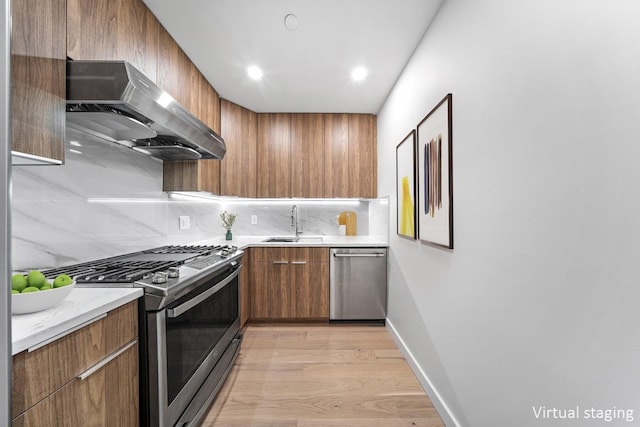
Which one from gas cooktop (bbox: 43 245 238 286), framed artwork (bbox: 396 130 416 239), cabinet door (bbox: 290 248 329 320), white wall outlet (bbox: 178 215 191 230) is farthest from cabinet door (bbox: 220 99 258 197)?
framed artwork (bbox: 396 130 416 239)

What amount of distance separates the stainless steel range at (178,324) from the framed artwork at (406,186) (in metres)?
1.38

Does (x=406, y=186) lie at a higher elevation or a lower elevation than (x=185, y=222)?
higher

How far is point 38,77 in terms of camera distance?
984 millimetres

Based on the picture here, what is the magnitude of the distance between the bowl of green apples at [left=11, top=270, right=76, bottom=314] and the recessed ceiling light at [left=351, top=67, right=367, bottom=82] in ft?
7.86

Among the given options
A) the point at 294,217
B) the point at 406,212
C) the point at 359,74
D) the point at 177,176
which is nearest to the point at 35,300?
the point at 177,176

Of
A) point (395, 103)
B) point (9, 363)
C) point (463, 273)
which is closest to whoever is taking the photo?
point (9, 363)

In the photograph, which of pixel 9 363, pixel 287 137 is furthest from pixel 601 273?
pixel 287 137

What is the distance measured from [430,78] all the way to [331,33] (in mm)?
725

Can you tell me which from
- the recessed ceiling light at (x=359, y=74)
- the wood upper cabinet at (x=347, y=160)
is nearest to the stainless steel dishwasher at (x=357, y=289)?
the wood upper cabinet at (x=347, y=160)

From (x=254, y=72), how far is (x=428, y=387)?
273 centimetres

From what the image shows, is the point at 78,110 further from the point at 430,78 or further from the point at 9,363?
the point at 430,78

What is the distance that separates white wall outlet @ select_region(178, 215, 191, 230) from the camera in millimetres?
2739

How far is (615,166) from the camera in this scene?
28.3 inches

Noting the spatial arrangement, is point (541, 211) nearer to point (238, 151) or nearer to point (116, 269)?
point (116, 269)
